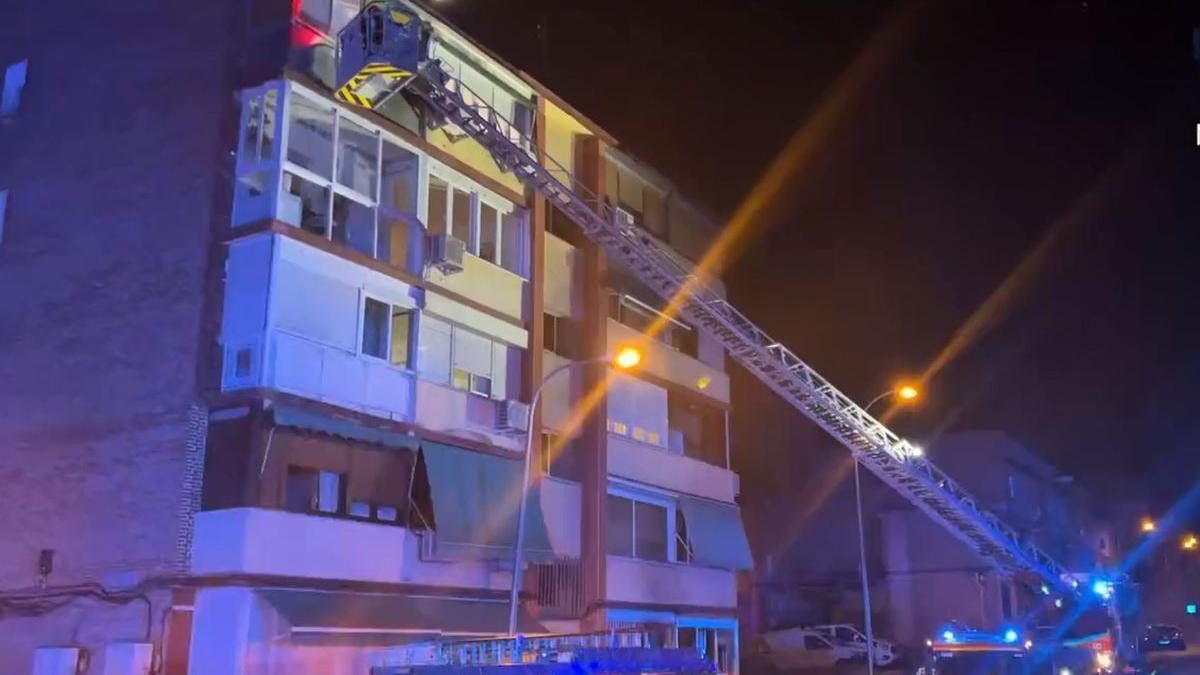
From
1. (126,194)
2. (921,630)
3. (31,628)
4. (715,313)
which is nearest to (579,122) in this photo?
(715,313)

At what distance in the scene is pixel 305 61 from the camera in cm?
2111

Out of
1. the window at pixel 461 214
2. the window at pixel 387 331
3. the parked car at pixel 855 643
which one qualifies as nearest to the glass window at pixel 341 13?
the window at pixel 461 214

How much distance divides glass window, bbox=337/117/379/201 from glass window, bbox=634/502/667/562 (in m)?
11.5

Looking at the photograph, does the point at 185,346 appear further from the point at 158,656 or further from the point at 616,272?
the point at 616,272

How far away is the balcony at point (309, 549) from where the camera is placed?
18.1 metres

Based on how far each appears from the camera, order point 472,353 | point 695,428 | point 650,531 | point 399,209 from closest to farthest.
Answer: point 399,209
point 472,353
point 650,531
point 695,428

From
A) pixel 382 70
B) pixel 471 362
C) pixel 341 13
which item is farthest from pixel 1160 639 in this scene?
pixel 341 13

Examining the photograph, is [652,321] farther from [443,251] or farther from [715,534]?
[443,251]

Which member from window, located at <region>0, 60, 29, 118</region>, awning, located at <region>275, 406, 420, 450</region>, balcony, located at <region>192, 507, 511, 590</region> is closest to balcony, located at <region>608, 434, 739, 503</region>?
balcony, located at <region>192, 507, 511, 590</region>

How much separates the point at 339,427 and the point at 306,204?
14.0 feet

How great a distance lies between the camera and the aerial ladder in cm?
2145

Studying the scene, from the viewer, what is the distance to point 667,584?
94.5 feet

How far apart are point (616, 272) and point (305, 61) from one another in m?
11.3

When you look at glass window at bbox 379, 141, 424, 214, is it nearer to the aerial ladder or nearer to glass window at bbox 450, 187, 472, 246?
the aerial ladder
